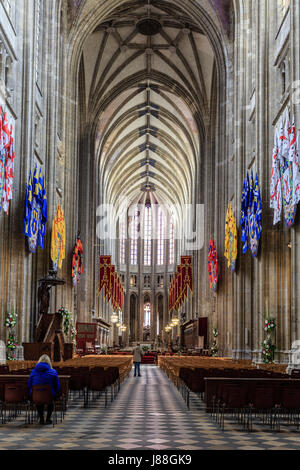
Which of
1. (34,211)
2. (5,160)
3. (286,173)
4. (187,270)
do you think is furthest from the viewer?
(187,270)

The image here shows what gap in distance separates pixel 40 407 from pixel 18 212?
11.9 meters

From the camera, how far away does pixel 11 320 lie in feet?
66.0

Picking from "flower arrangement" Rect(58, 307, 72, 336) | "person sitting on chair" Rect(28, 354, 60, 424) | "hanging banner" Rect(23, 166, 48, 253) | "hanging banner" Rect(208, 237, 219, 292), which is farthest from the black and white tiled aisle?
"hanging banner" Rect(208, 237, 219, 292)

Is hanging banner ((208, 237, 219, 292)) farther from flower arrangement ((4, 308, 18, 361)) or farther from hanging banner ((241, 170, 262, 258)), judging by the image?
flower arrangement ((4, 308, 18, 361))

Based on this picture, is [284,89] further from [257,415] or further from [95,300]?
[95,300]

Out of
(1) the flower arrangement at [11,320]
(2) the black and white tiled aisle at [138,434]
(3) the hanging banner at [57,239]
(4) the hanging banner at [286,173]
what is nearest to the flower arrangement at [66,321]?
(3) the hanging banner at [57,239]

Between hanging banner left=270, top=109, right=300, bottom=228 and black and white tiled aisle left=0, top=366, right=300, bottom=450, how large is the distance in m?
6.21

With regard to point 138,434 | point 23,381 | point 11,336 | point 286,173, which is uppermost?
point 286,173

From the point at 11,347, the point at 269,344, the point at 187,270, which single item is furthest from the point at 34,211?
the point at 187,270

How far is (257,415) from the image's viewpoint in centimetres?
1216

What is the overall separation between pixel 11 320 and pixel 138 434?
38.7ft

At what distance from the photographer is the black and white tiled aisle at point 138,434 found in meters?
8.23

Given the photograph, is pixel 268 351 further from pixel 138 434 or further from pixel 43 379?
pixel 138 434
